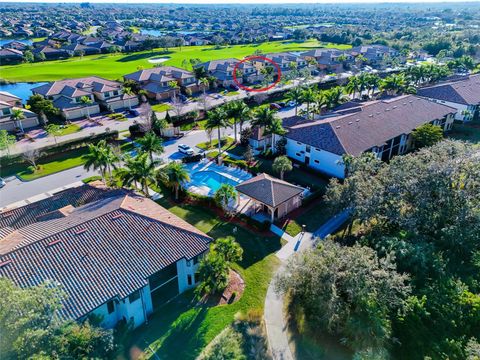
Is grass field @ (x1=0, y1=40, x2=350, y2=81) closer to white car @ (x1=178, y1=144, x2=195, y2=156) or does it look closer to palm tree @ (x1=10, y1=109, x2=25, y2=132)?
palm tree @ (x1=10, y1=109, x2=25, y2=132)

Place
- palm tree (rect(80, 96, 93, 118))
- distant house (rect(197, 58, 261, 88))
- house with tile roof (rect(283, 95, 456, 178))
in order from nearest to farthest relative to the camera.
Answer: house with tile roof (rect(283, 95, 456, 178)) → palm tree (rect(80, 96, 93, 118)) → distant house (rect(197, 58, 261, 88))

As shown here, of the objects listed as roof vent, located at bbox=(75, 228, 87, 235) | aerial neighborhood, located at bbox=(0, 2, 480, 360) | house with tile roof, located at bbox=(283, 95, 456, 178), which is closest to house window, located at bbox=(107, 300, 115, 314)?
aerial neighborhood, located at bbox=(0, 2, 480, 360)

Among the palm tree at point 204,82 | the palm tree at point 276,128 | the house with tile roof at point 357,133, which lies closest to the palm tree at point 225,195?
the house with tile roof at point 357,133

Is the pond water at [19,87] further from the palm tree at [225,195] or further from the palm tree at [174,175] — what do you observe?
the palm tree at [225,195]

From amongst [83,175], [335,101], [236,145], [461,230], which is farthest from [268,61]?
[461,230]

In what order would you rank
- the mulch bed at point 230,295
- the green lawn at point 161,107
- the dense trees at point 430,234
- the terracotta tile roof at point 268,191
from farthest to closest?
the green lawn at point 161,107 → the terracotta tile roof at point 268,191 → the mulch bed at point 230,295 → the dense trees at point 430,234

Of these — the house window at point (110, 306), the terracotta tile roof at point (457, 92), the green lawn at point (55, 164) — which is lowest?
the green lawn at point (55, 164)
